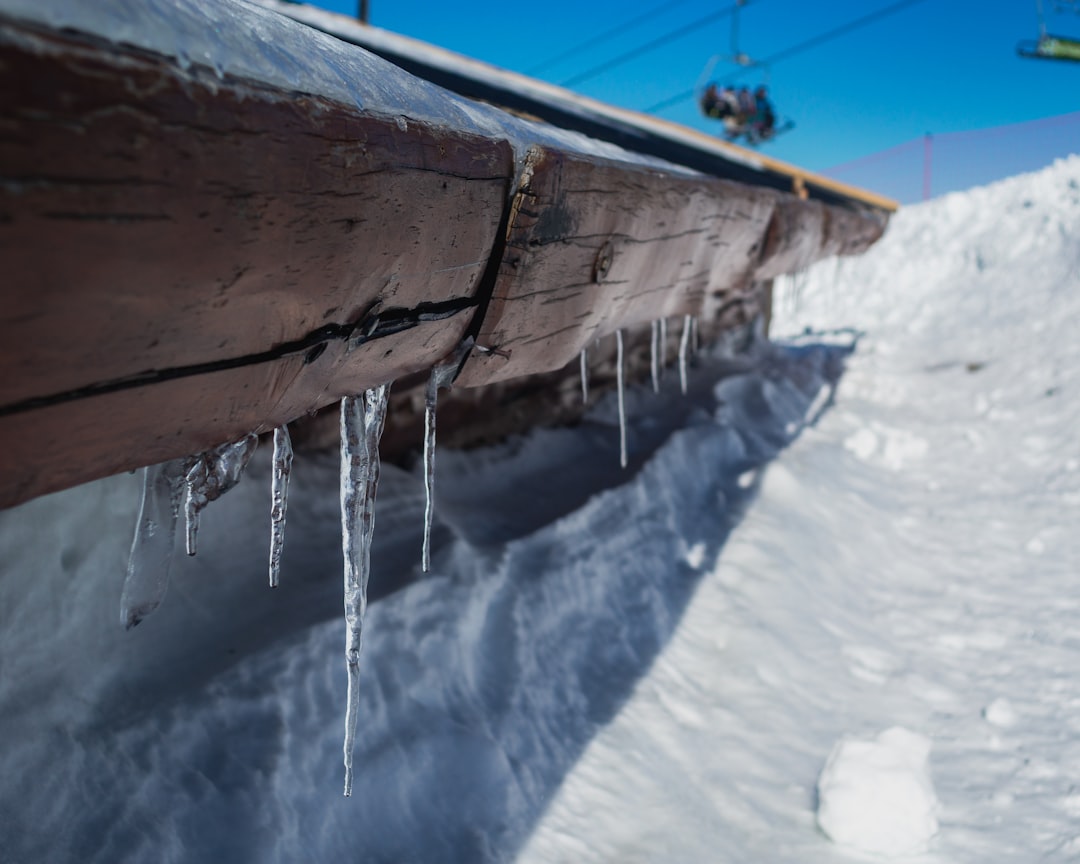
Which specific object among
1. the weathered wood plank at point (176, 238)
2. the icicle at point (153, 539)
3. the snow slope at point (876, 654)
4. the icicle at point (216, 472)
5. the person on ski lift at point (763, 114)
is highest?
the person on ski lift at point (763, 114)

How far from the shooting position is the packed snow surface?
4.97 feet

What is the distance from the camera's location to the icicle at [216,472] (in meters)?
1.14

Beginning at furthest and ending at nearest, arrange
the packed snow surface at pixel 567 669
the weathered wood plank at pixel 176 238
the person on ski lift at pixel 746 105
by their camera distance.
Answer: the person on ski lift at pixel 746 105 < the packed snow surface at pixel 567 669 < the weathered wood plank at pixel 176 238

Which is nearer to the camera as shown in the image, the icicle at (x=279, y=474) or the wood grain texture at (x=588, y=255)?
the wood grain texture at (x=588, y=255)

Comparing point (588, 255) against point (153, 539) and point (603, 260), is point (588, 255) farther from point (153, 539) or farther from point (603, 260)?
point (153, 539)

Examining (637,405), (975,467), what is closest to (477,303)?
(637,405)

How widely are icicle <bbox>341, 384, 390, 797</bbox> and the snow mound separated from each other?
1257mm

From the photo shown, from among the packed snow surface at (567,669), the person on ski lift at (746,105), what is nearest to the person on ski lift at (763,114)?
the person on ski lift at (746,105)

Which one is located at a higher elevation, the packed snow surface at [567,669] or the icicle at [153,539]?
the icicle at [153,539]

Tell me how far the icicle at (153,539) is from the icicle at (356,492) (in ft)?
0.89

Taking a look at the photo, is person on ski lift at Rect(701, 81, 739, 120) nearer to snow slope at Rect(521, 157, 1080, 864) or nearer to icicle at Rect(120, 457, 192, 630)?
snow slope at Rect(521, 157, 1080, 864)

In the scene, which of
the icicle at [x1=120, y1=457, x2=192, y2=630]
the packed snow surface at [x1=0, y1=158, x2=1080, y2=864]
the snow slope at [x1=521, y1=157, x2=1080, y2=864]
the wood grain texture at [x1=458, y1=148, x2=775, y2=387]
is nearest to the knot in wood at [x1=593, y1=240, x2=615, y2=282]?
the wood grain texture at [x1=458, y1=148, x2=775, y2=387]

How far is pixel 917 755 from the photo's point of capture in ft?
6.30

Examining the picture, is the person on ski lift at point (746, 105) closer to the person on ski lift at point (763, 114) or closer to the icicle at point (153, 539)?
the person on ski lift at point (763, 114)
